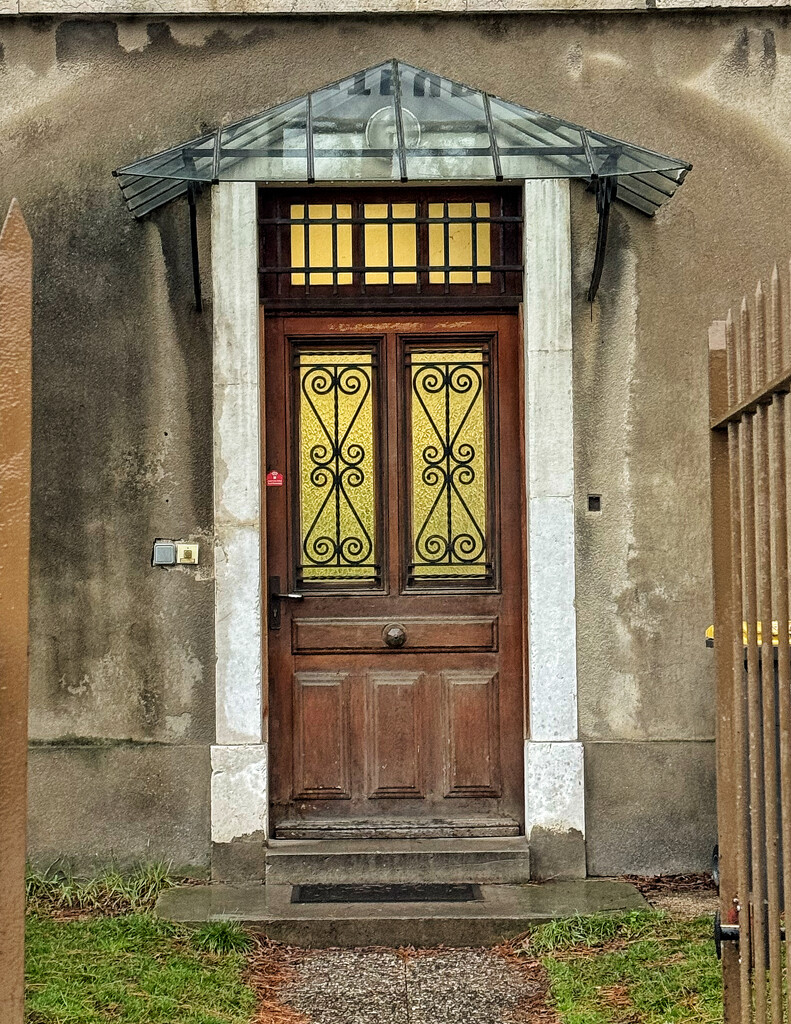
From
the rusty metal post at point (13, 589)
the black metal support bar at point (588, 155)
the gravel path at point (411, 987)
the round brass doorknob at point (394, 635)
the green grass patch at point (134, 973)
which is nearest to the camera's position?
the rusty metal post at point (13, 589)

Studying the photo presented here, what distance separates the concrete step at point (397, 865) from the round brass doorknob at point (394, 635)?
102 cm

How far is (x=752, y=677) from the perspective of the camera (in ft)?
8.25

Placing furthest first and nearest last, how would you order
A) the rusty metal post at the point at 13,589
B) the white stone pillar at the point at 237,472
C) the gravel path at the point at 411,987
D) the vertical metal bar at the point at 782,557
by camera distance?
the white stone pillar at the point at 237,472
the gravel path at the point at 411,987
the vertical metal bar at the point at 782,557
the rusty metal post at the point at 13,589

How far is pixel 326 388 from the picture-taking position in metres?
5.86

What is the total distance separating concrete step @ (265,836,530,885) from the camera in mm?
5457

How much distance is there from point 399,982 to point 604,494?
99.8 inches

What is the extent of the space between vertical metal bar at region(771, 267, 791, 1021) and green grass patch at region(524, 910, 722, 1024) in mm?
1809

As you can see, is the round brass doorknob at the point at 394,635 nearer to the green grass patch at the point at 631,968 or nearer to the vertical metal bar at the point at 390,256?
the green grass patch at the point at 631,968

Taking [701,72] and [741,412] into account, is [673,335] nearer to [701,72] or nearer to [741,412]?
[701,72]

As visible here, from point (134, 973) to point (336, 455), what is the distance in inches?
105

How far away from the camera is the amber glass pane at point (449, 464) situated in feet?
19.1

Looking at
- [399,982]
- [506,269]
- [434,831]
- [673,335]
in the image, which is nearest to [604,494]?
[673,335]

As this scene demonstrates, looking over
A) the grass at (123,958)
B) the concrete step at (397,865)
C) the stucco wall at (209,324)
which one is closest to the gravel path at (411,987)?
the grass at (123,958)

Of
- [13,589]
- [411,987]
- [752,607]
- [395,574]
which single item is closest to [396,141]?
[395,574]
